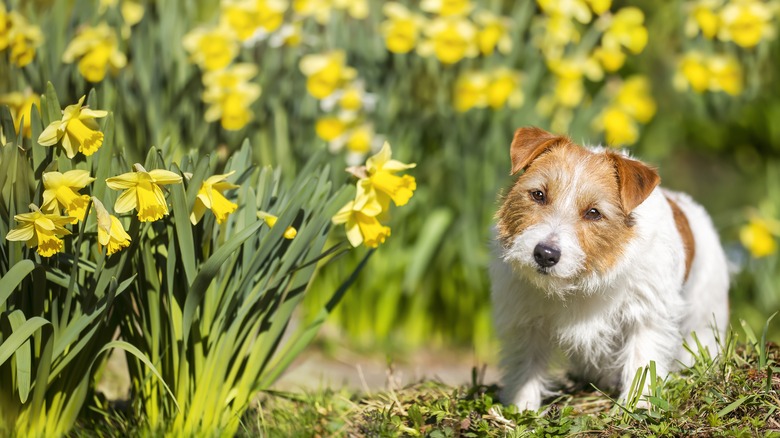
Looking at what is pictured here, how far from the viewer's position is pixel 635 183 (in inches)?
118

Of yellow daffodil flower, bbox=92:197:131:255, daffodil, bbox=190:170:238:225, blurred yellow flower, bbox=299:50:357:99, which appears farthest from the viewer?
blurred yellow flower, bbox=299:50:357:99

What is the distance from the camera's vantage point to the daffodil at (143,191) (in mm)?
2643

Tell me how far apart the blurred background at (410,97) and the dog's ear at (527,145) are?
Answer: 5.62ft

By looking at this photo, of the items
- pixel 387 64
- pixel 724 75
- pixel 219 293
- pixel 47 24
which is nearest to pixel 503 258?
pixel 219 293

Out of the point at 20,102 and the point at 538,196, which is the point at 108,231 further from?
the point at 20,102

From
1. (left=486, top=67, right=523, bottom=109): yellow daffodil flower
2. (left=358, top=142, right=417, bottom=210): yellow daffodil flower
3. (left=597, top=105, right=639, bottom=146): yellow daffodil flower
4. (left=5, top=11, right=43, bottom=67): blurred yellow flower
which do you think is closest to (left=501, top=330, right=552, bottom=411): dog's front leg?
(left=358, top=142, right=417, bottom=210): yellow daffodil flower

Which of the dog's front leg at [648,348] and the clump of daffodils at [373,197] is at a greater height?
the clump of daffodils at [373,197]

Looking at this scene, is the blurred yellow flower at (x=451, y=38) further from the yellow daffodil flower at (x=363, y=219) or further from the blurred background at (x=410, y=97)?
the yellow daffodil flower at (x=363, y=219)

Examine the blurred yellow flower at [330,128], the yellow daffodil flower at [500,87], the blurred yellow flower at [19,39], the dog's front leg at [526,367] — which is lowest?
the dog's front leg at [526,367]

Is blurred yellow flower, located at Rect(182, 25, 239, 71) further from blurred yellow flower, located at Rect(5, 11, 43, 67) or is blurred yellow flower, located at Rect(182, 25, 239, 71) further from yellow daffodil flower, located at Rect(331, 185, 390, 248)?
yellow daffodil flower, located at Rect(331, 185, 390, 248)

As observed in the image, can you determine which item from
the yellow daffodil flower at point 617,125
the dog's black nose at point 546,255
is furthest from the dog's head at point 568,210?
the yellow daffodil flower at point 617,125

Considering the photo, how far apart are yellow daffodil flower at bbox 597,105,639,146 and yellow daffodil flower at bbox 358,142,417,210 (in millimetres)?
2587

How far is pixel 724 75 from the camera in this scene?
5605mm

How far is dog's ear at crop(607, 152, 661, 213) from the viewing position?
297cm
